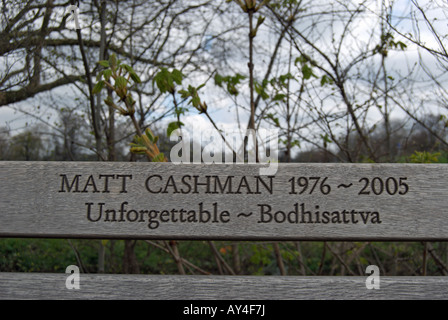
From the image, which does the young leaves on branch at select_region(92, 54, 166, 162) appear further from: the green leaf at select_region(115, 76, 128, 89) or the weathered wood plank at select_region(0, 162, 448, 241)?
the weathered wood plank at select_region(0, 162, 448, 241)

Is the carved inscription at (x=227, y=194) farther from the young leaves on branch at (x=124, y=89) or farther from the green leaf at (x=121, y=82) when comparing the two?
the green leaf at (x=121, y=82)

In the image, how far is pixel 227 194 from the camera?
5.12 feet

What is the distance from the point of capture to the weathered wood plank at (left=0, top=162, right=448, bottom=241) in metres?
1.54

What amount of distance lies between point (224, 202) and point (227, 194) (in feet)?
0.11

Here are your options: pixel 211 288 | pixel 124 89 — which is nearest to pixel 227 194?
pixel 211 288

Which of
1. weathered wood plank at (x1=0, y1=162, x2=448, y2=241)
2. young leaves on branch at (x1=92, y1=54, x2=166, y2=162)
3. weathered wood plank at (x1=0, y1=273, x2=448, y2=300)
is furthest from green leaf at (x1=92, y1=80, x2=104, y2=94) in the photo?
weathered wood plank at (x1=0, y1=273, x2=448, y2=300)

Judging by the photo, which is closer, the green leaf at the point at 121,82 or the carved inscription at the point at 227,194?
the carved inscription at the point at 227,194

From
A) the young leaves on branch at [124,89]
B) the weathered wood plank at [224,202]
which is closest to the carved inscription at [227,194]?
the weathered wood plank at [224,202]

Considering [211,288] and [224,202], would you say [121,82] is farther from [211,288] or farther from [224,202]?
[211,288]

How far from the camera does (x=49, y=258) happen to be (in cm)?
414

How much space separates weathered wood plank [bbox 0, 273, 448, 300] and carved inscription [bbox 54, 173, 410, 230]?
0.74 feet

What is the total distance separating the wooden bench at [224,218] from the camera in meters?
1.54
